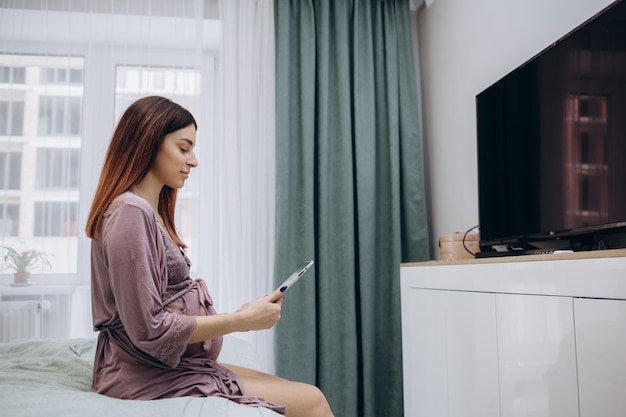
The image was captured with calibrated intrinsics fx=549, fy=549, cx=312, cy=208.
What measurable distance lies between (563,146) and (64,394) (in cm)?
152

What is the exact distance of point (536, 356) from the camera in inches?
55.9

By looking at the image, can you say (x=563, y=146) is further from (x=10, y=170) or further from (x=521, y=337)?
(x=10, y=170)

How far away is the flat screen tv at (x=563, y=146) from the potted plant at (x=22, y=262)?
7.15ft

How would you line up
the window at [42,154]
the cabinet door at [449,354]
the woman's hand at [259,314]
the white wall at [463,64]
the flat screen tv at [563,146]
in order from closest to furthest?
the woman's hand at [259,314] → the flat screen tv at [563,146] → the cabinet door at [449,354] → the white wall at [463,64] → the window at [42,154]

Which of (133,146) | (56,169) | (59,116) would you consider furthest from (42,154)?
(133,146)

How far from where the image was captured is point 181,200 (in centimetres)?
300

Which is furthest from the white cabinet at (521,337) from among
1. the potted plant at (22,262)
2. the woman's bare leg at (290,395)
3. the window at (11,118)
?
the window at (11,118)

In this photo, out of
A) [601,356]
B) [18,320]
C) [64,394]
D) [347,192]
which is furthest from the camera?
[347,192]

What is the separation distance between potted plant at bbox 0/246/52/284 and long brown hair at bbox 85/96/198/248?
→ 6.01ft

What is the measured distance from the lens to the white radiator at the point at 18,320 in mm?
2703

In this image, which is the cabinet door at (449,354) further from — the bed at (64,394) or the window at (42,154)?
the window at (42,154)

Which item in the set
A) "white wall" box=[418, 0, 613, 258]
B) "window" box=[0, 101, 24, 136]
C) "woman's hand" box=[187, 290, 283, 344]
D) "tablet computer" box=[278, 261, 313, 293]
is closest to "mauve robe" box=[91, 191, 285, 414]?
"woman's hand" box=[187, 290, 283, 344]

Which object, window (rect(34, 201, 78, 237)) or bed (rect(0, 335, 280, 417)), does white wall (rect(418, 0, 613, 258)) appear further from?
window (rect(34, 201, 78, 237))

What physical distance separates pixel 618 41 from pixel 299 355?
2.06 m
